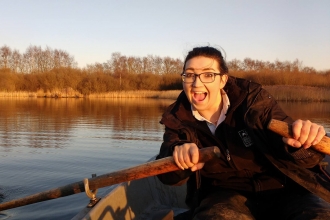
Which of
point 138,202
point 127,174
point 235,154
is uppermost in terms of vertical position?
point 235,154

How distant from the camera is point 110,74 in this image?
46219 mm

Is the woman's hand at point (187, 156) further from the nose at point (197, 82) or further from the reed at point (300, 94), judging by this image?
the reed at point (300, 94)

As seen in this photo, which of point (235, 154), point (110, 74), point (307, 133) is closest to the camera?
point (307, 133)

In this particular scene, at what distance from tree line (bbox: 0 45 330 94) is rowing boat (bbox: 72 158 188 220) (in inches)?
1132

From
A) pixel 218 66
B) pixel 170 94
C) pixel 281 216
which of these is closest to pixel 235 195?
pixel 281 216

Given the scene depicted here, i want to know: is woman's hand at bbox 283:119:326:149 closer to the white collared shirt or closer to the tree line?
the white collared shirt

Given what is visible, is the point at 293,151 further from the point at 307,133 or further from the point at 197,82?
the point at 197,82

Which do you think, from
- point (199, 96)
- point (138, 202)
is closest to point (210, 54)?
point (199, 96)

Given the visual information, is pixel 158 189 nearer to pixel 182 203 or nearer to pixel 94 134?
pixel 182 203

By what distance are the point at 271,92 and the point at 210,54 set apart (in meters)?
25.6

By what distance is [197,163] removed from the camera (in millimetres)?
2027

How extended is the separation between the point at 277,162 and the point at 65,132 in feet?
34.6

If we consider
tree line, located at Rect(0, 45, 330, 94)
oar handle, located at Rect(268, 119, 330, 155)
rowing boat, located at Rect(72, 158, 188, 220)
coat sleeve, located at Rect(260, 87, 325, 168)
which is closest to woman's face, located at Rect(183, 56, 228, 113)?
coat sleeve, located at Rect(260, 87, 325, 168)

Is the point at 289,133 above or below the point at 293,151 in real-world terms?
above
